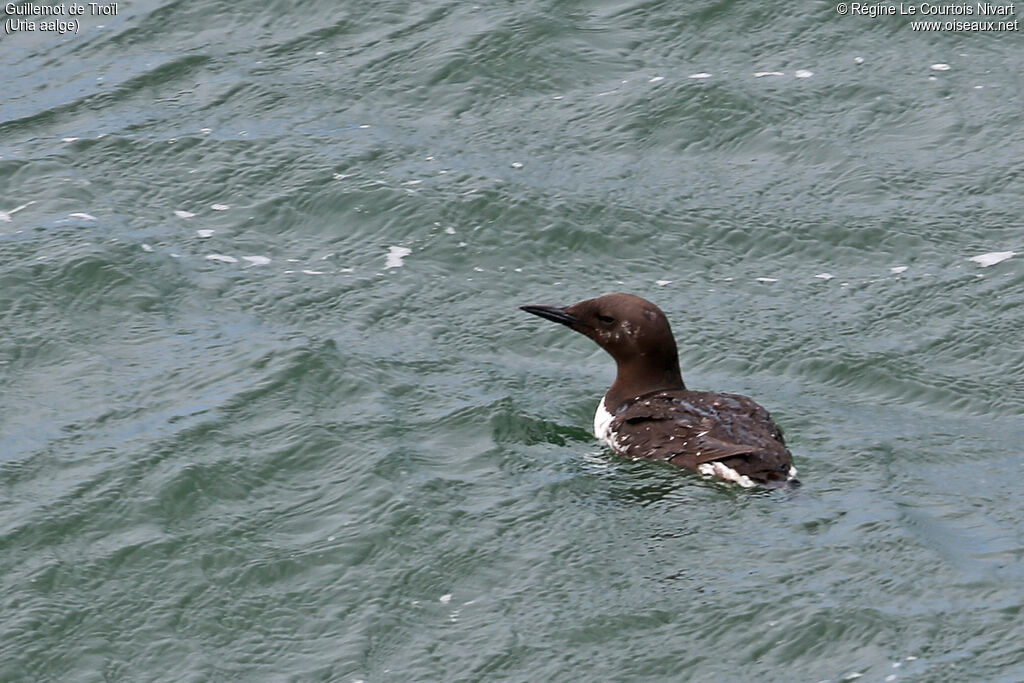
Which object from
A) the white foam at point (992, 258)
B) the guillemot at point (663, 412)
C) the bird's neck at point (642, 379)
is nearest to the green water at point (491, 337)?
the white foam at point (992, 258)

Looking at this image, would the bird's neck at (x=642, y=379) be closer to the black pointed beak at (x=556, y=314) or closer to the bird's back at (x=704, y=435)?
the bird's back at (x=704, y=435)

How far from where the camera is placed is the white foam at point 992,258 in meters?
10.5

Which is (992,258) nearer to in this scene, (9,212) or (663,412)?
(663,412)

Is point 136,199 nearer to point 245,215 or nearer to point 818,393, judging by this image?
point 245,215

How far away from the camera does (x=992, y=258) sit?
415 inches

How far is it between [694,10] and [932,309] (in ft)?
13.0

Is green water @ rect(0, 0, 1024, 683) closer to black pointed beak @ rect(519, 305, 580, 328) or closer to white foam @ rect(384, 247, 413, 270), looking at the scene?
white foam @ rect(384, 247, 413, 270)

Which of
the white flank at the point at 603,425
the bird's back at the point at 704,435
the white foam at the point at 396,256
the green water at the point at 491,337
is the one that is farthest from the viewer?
the white foam at the point at 396,256

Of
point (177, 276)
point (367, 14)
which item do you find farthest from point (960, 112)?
point (177, 276)

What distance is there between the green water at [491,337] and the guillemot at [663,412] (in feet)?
0.48

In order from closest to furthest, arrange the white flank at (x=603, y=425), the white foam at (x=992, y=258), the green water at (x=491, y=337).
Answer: the green water at (x=491, y=337)
the white flank at (x=603, y=425)
the white foam at (x=992, y=258)

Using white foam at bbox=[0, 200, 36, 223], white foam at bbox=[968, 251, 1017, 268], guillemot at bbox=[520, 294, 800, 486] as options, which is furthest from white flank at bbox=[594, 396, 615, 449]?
white foam at bbox=[0, 200, 36, 223]

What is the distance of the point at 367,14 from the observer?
44.4ft

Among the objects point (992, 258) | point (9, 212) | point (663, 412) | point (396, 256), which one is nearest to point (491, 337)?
point (396, 256)
